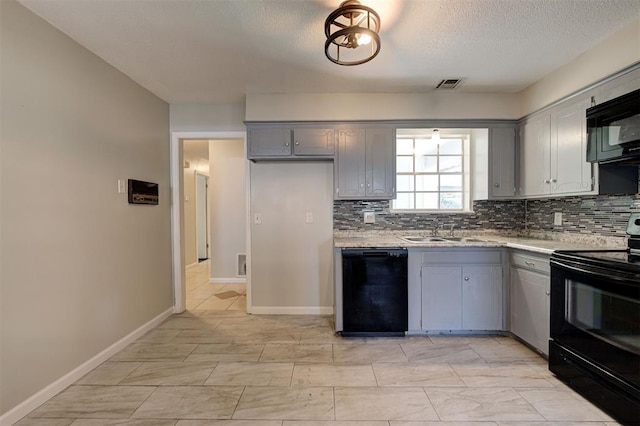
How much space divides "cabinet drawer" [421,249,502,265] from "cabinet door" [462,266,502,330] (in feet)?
0.20

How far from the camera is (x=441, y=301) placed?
285cm

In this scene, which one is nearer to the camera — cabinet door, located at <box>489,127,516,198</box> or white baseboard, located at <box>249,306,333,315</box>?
cabinet door, located at <box>489,127,516,198</box>

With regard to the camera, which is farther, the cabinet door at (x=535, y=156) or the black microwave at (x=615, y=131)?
the cabinet door at (x=535, y=156)

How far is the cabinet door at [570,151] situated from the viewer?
237cm

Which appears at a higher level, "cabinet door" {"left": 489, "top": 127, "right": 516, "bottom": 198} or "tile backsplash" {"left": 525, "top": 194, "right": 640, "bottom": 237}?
"cabinet door" {"left": 489, "top": 127, "right": 516, "bottom": 198}

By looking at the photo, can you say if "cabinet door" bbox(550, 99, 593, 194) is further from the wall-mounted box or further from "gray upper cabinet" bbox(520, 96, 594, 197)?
the wall-mounted box

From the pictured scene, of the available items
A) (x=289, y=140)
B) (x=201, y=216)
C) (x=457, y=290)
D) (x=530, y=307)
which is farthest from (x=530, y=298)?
(x=201, y=216)

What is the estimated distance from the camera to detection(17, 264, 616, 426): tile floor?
5.81 ft

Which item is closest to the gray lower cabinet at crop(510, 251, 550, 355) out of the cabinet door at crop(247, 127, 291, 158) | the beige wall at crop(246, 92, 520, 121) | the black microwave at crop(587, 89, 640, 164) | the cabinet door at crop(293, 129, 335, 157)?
the black microwave at crop(587, 89, 640, 164)

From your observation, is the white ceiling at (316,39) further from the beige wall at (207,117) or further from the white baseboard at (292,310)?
the white baseboard at (292,310)

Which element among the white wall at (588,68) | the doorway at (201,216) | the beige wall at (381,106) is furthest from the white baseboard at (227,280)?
the white wall at (588,68)

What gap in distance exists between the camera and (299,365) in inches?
92.3

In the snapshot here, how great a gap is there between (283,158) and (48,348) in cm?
234

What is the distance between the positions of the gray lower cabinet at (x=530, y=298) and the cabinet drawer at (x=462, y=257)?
0.48 ft
